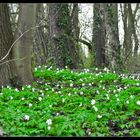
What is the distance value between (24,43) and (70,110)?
9.30ft

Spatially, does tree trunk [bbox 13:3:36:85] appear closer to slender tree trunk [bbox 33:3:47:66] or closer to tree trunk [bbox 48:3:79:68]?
tree trunk [bbox 48:3:79:68]

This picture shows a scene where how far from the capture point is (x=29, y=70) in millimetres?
8922

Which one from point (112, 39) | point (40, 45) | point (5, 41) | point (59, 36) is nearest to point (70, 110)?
point (5, 41)

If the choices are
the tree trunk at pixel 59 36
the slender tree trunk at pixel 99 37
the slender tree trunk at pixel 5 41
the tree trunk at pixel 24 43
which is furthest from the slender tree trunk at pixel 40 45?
the tree trunk at pixel 24 43

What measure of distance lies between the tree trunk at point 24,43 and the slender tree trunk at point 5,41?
212 mm

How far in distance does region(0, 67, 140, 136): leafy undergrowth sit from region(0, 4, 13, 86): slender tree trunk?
23.8 inches

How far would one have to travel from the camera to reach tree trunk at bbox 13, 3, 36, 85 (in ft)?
28.0

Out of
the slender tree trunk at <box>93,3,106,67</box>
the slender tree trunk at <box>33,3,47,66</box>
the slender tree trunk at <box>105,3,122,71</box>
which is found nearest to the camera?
the slender tree trunk at <box>105,3,122,71</box>

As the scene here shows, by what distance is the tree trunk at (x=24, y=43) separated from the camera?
336 inches

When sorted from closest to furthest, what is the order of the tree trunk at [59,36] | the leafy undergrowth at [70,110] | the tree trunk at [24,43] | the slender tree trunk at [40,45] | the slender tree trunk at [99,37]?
1. the leafy undergrowth at [70,110]
2. the tree trunk at [24,43]
3. the tree trunk at [59,36]
4. the slender tree trunk at [99,37]
5. the slender tree trunk at [40,45]

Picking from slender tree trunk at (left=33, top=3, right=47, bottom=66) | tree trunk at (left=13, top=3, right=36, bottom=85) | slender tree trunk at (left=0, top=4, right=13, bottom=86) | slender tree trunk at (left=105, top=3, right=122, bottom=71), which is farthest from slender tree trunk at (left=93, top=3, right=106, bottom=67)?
tree trunk at (left=13, top=3, right=36, bottom=85)

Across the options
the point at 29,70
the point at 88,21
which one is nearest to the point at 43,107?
the point at 29,70

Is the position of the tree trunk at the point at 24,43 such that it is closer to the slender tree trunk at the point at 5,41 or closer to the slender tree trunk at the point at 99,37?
the slender tree trunk at the point at 5,41

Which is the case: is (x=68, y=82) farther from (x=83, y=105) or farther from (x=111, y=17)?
(x=111, y=17)
